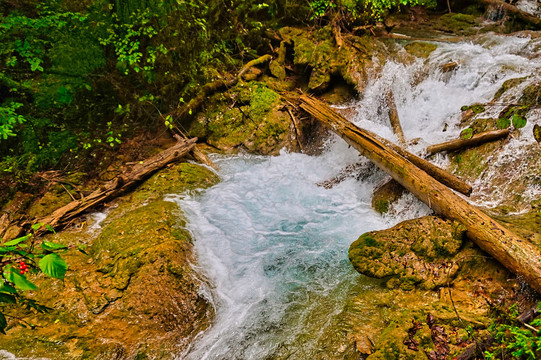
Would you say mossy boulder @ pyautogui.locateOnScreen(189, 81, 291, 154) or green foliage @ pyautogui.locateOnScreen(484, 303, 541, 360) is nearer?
green foliage @ pyautogui.locateOnScreen(484, 303, 541, 360)

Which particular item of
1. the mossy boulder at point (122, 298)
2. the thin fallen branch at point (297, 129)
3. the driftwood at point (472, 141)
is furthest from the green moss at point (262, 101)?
the mossy boulder at point (122, 298)

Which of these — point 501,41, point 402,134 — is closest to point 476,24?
point 501,41

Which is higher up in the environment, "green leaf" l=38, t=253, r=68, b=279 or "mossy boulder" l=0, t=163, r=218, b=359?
"green leaf" l=38, t=253, r=68, b=279

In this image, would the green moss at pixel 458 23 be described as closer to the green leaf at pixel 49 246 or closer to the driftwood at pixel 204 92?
the driftwood at pixel 204 92

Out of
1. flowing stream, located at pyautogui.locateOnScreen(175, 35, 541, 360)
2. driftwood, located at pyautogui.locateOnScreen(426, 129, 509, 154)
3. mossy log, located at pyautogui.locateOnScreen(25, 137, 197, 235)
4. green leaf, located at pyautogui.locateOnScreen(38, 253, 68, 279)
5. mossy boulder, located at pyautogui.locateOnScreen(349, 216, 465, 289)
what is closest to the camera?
green leaf, located at pyautogui.locateOnScreen(38, 253, 68, 279)

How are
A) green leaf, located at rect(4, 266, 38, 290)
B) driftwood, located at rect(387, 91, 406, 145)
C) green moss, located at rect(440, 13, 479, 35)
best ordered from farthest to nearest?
green moss, located at rect(440, 13, 479, 35) → driftwood, located at rect(387, 91, 406, 145) → green leaf, located at rect(4, 266, 38, 290)

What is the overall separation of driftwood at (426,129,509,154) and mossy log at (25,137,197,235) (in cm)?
502

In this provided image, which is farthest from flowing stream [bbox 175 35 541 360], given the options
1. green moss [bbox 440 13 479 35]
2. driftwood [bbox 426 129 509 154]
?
green moss [bbox 440 13 479 35]

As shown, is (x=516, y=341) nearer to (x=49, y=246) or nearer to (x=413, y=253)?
(x=413, y=253)

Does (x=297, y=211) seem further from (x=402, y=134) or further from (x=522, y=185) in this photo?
(x=522, y=185)

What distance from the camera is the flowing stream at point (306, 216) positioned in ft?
10.9

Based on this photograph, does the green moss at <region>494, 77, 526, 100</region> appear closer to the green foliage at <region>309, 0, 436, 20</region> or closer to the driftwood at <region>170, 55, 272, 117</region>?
the green foliage at <region>309, 0, 436, 20</region>

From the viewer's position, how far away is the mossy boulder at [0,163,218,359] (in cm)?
304

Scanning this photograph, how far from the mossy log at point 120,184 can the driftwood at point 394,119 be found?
182 inches
